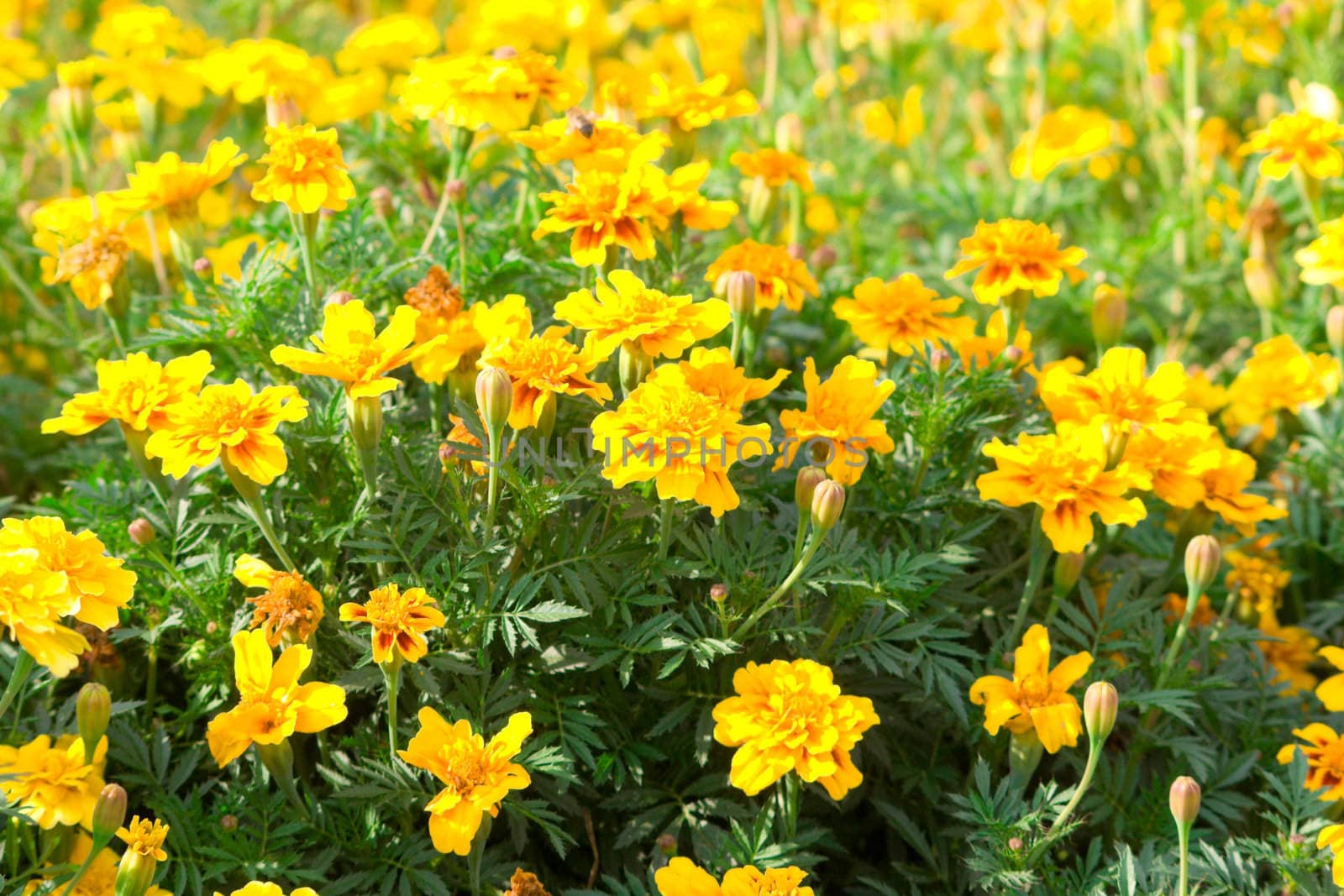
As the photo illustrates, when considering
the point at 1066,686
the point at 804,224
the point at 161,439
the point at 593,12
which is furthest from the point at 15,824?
the point at 593,12

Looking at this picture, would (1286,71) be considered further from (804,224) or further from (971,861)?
(971,861)

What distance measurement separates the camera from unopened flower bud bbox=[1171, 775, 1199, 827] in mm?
1442

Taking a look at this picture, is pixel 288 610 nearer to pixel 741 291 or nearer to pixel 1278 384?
pixel 741 291

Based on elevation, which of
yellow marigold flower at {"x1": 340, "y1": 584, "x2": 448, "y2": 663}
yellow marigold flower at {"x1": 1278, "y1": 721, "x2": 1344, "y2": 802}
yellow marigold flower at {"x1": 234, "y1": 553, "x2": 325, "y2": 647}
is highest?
yellow marigold flower at {"x1": 340, "y1": 584, "x2": 448, "y2": 663}

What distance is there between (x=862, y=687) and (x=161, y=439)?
93 centimetres

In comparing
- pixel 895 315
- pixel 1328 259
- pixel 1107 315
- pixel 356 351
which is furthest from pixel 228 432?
pixel 1328 259

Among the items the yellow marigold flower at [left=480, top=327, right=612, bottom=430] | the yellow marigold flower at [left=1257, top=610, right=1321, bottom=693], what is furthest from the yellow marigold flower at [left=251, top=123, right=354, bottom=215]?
the yellow marigold flower at [left=1257, top=610, right=1321, bottom=693]

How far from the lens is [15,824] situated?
156 cm

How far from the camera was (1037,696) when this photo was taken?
65.1 inches

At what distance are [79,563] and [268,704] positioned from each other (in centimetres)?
25

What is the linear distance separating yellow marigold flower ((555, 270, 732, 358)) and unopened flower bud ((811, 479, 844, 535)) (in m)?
0.23

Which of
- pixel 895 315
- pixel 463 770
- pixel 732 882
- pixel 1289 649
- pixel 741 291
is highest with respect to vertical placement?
pixel 741 291

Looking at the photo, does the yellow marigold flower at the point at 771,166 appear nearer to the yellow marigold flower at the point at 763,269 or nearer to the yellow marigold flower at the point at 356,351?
the yellow marigold flower at the point at 763,269

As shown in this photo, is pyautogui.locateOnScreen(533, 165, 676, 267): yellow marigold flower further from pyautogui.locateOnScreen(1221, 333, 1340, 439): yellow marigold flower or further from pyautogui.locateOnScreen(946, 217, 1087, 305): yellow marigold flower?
pyautogui.locateOnScreen(1221, 333, 1340, 439): yellow marigold flower
